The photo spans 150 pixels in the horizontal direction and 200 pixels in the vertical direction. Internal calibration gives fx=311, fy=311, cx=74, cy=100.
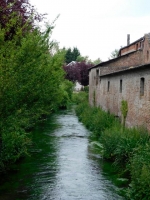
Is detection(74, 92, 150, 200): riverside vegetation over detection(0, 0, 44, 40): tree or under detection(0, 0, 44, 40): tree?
under

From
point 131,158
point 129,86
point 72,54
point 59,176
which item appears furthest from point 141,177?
point 72,54

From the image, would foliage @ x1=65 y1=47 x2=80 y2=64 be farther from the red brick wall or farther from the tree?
the tree

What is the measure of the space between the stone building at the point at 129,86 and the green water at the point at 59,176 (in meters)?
A: 2.85

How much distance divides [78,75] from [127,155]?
1725 inches

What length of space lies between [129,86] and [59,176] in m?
7.18

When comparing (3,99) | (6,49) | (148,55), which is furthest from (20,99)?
(148,55)

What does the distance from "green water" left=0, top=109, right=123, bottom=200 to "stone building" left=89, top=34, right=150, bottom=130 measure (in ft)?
9.35

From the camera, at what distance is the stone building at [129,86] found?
1391 centimetres

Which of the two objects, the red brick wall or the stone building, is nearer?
the red brick wall

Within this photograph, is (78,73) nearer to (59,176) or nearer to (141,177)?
(59,176)

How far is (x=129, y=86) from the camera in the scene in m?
16.7

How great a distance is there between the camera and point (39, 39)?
29.8 feet

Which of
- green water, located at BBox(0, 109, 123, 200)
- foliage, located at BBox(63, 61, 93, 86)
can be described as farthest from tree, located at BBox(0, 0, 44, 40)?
foliage, located at BBox(63, 61, 93, 86)

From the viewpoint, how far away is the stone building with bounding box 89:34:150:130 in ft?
45.6
